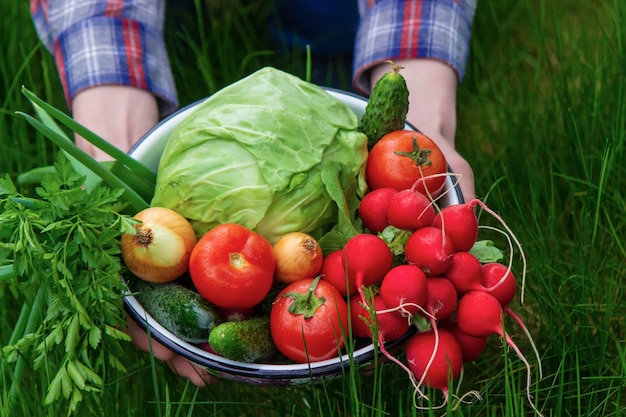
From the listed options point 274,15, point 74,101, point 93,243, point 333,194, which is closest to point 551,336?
point 333,194

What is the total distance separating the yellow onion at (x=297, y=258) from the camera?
1148 millimetres

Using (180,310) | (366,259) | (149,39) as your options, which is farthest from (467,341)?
(149,39)

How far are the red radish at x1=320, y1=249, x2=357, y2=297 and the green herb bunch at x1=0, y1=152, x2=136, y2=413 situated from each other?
0.31m

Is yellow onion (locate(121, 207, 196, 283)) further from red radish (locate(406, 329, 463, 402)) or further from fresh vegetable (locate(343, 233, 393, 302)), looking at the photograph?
red radish (locate(406, 329, 463, 402))

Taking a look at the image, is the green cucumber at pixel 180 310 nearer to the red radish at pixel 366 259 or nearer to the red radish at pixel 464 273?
the red radish at pixel 366 259

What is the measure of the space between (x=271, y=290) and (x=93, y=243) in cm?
30

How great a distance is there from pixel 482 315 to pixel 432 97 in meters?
0.66

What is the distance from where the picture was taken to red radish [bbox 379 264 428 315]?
1039mm

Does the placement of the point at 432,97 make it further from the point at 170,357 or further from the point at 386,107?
the point at 170,357

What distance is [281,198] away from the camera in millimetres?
1229

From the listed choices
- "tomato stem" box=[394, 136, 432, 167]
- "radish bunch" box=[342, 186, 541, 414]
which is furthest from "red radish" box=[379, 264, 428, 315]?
"tomato stem" box=[394, 136, 432, 167]

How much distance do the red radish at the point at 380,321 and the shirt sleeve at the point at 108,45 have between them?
834 millimetres

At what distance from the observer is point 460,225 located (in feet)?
3.66

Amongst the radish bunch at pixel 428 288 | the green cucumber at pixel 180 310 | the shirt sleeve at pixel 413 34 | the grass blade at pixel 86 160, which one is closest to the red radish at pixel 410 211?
the radish bunch at pixel 428 288
